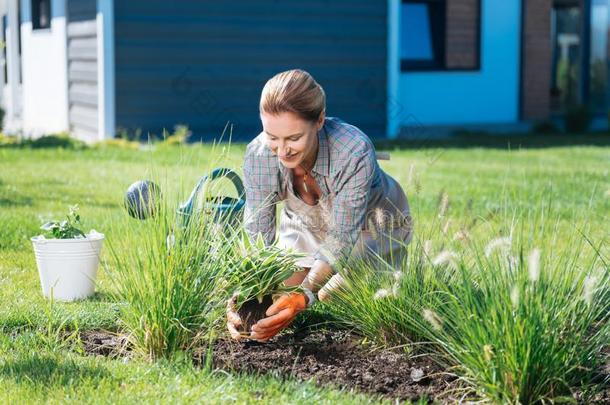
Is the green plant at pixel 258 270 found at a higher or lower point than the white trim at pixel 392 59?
lower

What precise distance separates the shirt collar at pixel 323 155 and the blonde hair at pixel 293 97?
23 cm

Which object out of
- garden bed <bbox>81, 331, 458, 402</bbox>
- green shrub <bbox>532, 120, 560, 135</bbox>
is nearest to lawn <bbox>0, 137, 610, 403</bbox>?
garden bed <bbox>81, 331, 458, 402</bbox>

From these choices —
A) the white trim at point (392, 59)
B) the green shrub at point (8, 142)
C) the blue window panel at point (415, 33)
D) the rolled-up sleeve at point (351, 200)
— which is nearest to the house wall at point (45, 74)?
the green shrub at point (8, 142)

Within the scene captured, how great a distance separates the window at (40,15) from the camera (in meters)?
17.1

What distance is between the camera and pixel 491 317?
10.2 feet

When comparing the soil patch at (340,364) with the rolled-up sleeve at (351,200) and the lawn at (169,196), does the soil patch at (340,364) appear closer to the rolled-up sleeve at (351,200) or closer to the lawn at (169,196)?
the lawn at (169,196)

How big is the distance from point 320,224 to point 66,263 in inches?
45.5

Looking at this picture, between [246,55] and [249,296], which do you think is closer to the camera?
[249,296]

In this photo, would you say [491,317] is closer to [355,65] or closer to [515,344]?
[515,344]

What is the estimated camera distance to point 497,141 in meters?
14.0

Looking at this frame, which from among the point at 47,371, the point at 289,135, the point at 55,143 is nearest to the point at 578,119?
the point at 55,143

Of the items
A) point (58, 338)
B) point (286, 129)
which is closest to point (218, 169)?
point (286, 129)

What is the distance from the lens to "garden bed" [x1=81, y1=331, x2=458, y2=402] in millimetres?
3338

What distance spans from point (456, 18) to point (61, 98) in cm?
646
